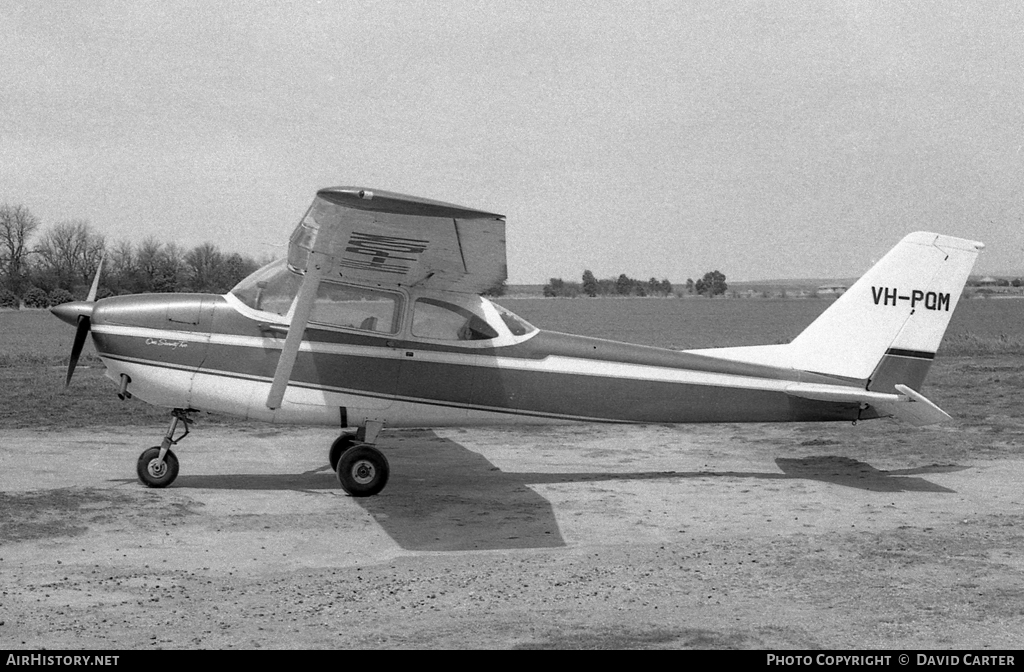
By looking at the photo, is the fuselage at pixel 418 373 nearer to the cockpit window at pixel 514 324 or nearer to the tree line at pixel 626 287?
the cockpit window at pixel 514 324

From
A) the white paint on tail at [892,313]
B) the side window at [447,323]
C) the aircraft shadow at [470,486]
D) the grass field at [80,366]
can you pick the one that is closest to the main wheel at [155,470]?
the aircraft shadow at [470,486]

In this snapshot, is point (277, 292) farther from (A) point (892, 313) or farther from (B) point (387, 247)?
(A) point (892, 313)

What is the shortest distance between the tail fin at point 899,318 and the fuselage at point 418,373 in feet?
0.98

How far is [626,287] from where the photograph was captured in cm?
10931

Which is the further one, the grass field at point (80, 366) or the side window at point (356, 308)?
the grass field at point (80, 366)

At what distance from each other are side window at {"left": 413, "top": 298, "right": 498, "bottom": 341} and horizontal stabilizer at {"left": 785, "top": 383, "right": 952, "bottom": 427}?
3313mm

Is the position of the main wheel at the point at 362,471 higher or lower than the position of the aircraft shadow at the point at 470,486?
higher

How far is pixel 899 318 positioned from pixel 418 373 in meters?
5.09

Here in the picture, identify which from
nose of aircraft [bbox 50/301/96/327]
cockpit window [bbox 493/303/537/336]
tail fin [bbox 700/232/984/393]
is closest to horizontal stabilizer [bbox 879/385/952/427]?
tail fin [bbox 700/232/984/393]

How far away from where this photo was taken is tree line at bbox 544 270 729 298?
100 metres

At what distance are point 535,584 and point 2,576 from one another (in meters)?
3.42

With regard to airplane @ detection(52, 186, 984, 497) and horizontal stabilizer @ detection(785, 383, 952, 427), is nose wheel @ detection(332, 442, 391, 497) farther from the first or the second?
horizontal stabilizer @ detection(785, 383, 952, 427)

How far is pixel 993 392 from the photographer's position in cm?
1606

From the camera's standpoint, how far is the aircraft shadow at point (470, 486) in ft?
24.8
